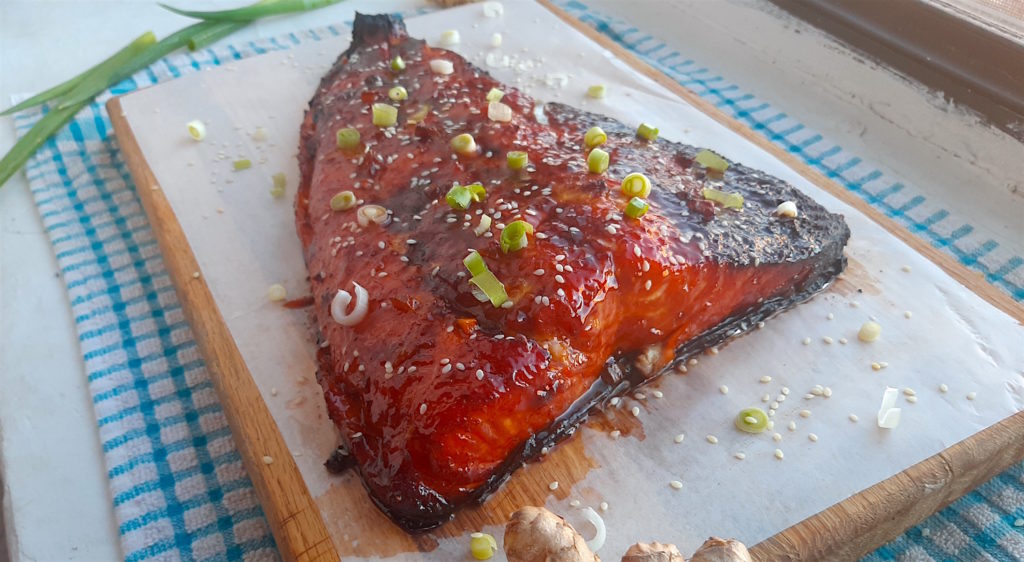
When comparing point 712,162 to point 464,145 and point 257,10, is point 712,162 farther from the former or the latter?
point 257,10

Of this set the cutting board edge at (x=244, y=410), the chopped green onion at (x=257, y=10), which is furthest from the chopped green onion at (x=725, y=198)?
the chopped green onion at (x=257, y=10)

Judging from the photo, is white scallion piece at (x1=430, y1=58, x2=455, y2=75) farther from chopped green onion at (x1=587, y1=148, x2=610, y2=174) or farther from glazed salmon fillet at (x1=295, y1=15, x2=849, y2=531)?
chopped green onion at (x1=587, y1=148, x2=610, y2=174)

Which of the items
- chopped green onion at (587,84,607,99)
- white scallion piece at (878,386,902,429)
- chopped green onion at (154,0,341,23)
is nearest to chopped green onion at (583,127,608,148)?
chopped green onion at (587,84,607,99)

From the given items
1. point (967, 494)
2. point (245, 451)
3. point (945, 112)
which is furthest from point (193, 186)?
point (945, 112)

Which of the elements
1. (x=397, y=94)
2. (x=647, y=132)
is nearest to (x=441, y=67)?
(x=397, y=94)

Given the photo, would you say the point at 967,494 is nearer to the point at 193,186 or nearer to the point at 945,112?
the point at 945,112

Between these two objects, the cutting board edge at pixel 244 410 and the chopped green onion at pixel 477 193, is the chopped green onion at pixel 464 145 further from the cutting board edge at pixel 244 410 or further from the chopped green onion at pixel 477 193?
the cutting board edge at pixel 244 410
